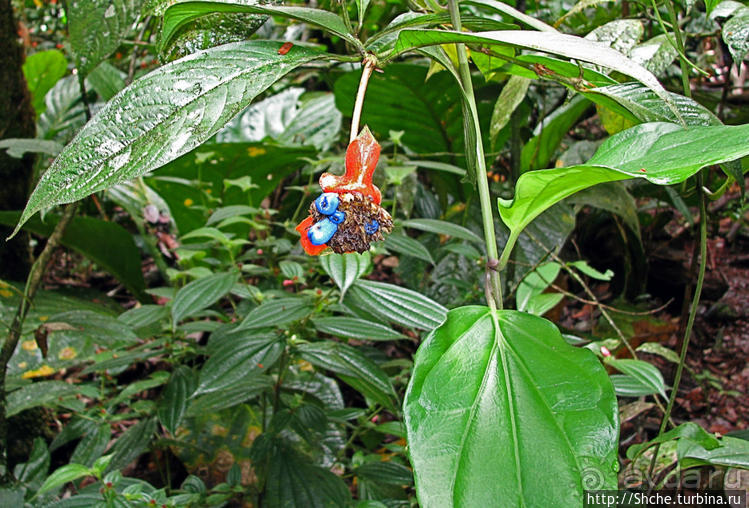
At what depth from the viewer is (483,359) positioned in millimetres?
417

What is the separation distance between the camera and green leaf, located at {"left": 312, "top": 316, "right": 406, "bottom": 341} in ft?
2.84

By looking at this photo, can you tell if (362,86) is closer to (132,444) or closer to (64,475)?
(64,475)

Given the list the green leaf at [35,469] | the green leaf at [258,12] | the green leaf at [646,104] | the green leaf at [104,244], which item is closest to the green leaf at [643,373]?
the green leaf at [646,104]

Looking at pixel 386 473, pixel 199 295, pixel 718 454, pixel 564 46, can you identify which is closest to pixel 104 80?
pixel 199 295

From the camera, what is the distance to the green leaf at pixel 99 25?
71 centimetres

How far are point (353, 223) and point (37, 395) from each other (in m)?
0.90

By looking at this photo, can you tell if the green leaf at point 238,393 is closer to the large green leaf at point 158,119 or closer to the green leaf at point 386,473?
the green leaf at point 386,473

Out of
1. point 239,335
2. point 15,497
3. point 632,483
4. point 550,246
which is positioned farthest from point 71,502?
point 550,246

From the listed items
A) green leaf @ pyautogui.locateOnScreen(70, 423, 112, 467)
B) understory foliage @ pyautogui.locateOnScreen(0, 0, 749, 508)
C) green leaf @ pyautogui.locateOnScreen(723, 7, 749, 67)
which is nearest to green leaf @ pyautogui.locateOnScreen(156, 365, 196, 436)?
understory foliage @ pyautogui.locateOnScreen(0, 0, 749, 508)

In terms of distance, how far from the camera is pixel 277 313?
867mm

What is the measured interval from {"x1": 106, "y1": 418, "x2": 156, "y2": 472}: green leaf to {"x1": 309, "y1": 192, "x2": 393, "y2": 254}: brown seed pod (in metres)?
0.74

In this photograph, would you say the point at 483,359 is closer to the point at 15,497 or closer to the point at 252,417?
the point at 15,497

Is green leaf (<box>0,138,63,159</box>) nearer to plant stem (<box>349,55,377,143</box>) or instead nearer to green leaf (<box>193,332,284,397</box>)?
green leaf (<box>193,332,284,397</box>)

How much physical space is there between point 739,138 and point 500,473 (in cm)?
27
